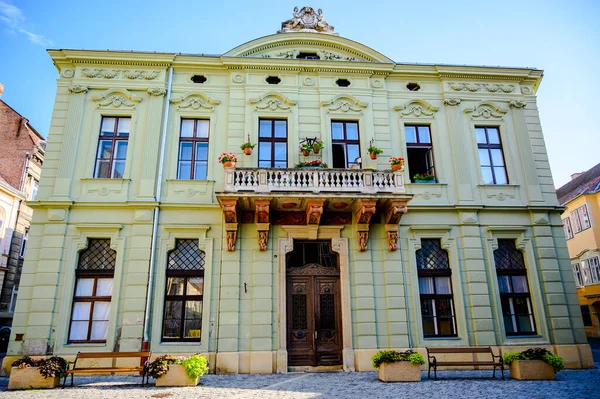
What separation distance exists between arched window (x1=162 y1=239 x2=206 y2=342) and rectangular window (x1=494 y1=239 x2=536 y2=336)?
9.67 meters

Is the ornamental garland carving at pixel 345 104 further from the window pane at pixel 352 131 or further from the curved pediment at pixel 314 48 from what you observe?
the curved pediment at pixel 314 48

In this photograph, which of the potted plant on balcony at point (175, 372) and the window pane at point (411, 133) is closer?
the potted plant on balcony at point (175, 372)

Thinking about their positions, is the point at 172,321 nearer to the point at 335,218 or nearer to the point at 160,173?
the point at 160,173

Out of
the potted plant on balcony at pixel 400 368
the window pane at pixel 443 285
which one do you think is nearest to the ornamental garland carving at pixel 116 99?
the potted plant on balcony at pixel 400 368

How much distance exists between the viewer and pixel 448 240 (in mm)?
12875

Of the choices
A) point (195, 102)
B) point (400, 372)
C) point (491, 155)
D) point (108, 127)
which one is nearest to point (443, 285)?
point (400, 372)

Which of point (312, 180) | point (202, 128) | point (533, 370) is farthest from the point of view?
point (202, 128)

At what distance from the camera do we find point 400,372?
371 inches

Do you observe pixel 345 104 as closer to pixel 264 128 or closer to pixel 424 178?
pixel 264 128

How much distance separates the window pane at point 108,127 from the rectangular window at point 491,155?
42.8 feet

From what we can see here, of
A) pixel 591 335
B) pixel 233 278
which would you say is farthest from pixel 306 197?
pixel 591 335

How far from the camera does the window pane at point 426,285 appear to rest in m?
12.5

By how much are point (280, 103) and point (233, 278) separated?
6355 mm

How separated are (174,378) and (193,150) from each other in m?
7.33
